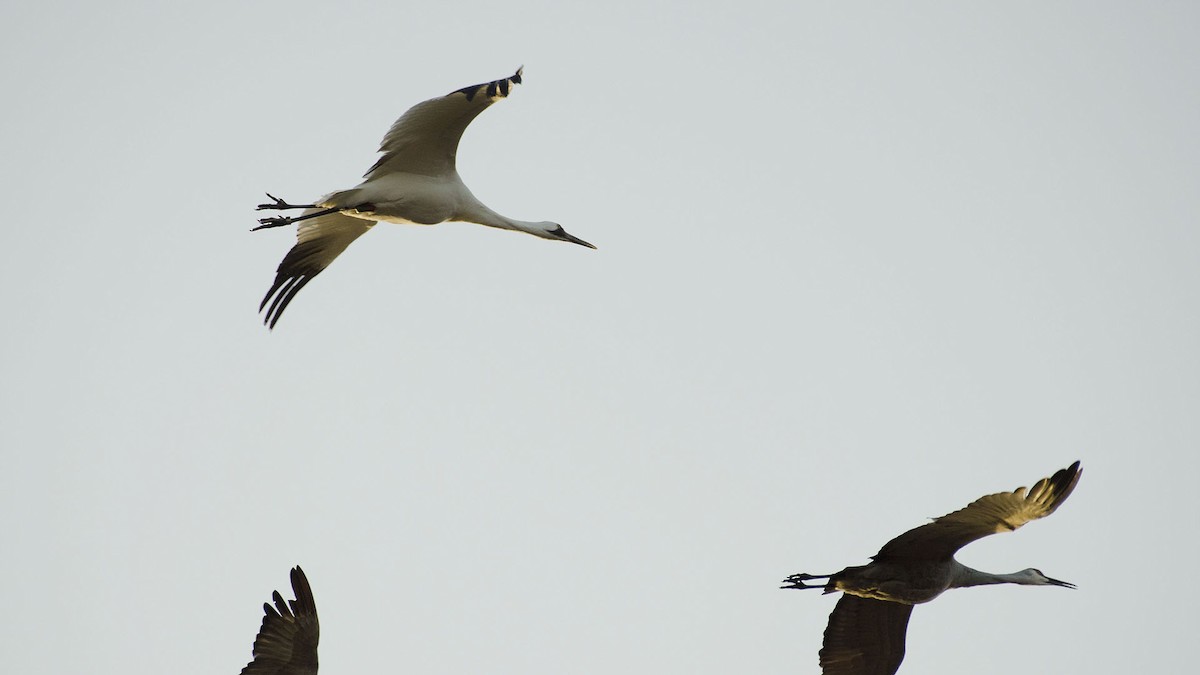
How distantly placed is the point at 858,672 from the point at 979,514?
254 centimetres

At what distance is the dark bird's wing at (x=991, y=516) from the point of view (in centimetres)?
1226

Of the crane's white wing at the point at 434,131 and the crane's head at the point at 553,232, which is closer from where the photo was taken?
the crane's white wing at the point at 434,131

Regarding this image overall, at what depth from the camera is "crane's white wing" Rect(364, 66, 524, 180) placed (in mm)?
13484

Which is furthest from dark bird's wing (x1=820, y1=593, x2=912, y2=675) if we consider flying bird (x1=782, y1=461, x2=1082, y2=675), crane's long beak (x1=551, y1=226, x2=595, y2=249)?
crane's long beak (x1=551, y1=226, x2=595, y2=249)

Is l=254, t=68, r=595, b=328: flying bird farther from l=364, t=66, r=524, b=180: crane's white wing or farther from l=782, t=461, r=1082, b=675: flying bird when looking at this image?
l=782, t=461, r=1082, b=675: flying bird

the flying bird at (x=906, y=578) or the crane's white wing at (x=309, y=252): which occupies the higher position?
the crane's white wing at (x=309, y=252)

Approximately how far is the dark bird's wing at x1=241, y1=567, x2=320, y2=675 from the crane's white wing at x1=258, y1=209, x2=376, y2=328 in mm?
3223

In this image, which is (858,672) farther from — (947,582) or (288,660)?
(288,660)

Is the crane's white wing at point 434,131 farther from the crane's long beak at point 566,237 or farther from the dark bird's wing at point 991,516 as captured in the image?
the dark bird's wing at point 991,516

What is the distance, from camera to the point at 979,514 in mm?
12547

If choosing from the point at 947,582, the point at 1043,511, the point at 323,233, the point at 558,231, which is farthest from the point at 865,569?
the point at 323,233

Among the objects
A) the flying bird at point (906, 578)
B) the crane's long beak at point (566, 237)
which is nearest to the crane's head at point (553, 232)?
the crane's long beak at point (566, 237)

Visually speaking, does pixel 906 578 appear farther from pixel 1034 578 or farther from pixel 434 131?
pixel 434 131

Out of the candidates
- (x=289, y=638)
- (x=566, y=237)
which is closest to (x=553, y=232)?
(x=566, y=237)
